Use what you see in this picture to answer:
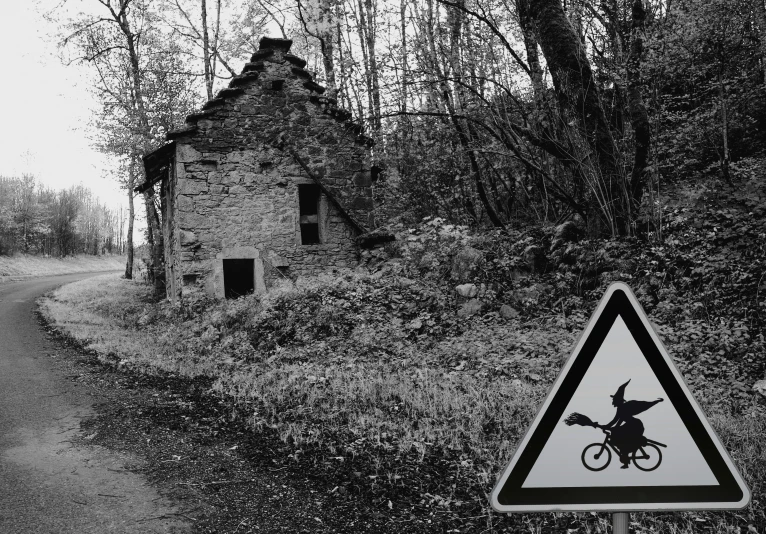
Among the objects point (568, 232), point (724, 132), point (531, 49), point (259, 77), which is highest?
point (259, 77)

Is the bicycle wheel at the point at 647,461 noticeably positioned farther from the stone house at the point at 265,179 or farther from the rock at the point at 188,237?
the rock at the point at 188,237

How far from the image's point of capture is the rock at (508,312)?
29.0 feet

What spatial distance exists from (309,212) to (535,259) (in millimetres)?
6466

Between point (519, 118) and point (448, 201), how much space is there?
13.5 ft

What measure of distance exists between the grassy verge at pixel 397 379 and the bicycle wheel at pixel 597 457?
6.62 feet

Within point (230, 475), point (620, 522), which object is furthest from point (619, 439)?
point (230, 475)

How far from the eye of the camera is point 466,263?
33.5 feet

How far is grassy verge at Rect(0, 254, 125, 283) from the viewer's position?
32003mm

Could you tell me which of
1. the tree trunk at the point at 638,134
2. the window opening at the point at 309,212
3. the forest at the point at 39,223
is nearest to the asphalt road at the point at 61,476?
the window opening at the point at 309,212

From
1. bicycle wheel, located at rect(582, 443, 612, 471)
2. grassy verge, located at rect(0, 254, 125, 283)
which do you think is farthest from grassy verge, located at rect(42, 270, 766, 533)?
grassy verge, located at rect(0, 254, 125, 283)

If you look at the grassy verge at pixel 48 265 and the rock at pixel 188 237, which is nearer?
the rock at pixel 188 237

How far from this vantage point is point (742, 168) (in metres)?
9.41

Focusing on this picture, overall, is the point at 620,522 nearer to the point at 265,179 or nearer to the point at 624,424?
the point at 624,424

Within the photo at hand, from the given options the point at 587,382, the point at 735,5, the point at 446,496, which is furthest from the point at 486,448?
the point at 735,5
